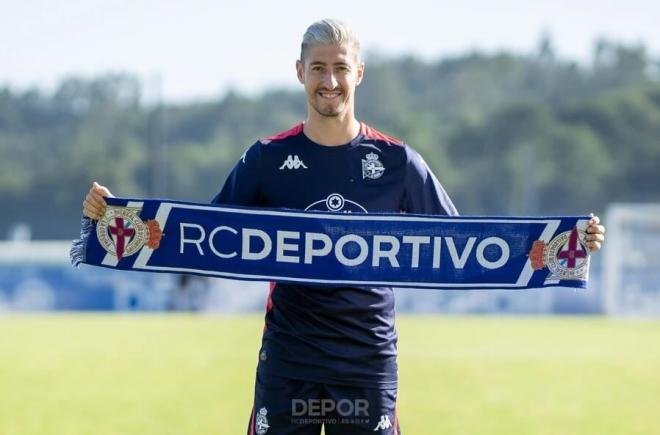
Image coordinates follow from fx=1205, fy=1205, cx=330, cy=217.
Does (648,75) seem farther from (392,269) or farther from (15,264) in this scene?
(392,269)

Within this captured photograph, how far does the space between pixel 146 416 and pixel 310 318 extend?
5.31m

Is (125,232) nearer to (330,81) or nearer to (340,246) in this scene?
(340,246)

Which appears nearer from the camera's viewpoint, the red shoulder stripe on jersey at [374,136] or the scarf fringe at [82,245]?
the red shoulder stripe on jersey at [374,136]

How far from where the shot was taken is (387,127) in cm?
3781

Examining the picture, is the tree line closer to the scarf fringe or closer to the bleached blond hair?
the scarf fringe

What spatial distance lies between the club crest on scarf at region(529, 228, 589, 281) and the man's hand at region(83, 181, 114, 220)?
1.51 m

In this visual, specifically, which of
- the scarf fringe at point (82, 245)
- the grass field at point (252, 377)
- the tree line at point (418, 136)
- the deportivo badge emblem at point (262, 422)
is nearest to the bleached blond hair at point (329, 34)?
the scarf fringe at point (82, 245)

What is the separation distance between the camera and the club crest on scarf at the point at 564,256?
4.23 metres

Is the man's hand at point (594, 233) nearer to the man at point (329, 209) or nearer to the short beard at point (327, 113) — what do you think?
the man at point (329, 209)

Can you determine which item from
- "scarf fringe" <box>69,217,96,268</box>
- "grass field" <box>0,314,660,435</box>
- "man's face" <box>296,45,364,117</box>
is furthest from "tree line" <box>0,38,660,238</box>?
"man's face" <box>296,45,364,117</box>

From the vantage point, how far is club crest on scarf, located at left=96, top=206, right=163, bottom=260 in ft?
13.8

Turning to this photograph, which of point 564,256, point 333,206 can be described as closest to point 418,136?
point 564,256

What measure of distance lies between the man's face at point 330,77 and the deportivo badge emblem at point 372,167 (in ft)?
0.63

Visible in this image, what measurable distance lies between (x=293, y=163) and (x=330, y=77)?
328 mm
